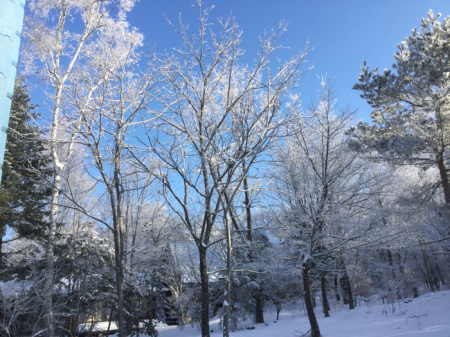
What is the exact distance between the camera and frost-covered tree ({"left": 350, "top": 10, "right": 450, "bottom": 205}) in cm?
876

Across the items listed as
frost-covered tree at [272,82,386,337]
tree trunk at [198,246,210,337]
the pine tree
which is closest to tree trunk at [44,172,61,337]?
the pine tree

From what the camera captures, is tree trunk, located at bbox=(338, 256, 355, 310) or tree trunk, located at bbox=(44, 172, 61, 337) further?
tree trunk, located at bbox=(338, 256, 355, 310)

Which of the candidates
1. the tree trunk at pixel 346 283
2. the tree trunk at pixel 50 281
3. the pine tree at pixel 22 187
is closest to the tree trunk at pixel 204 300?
the tree trunk at pixel 50 281

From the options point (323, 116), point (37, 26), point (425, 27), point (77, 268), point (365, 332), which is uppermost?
point (37, 26)

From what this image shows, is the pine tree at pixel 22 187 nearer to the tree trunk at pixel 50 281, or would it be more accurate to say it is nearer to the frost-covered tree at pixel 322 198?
the tree trunk at pixel 50 281

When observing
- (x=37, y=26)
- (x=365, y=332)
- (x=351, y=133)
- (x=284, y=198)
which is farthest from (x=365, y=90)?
(x=37, y=26)

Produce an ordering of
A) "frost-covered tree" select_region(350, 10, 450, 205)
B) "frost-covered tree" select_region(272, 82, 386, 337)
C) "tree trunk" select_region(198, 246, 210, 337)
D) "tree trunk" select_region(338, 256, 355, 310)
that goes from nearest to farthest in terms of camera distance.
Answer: "tree trunk" select_region(198, 246, 210, 337)
"frost-covered tree" select_region(272, 82, 386, 337)
"frost-covered tree" select_region(350, 10, 450, 205)
"tree trunk" select_region(338, 256, 355, 310)

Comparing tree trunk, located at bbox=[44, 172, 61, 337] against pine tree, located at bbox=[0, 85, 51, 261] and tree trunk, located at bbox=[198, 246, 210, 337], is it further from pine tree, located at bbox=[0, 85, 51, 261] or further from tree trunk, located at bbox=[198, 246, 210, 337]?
tree trunk, located at bbox=[198, 246, 210, 337]

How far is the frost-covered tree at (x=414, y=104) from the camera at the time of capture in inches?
345

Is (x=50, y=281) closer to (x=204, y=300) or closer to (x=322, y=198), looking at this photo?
(x=204, y=300)

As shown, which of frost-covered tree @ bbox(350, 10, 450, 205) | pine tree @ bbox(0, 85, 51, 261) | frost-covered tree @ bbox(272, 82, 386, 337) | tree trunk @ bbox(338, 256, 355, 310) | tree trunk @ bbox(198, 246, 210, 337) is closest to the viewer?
tree trunk @ bbox(198, 246, 210, 337)

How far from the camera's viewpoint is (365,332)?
759 centimetres

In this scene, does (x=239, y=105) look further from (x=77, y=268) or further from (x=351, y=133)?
(x=77, y=268)

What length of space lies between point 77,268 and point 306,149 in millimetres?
10753
